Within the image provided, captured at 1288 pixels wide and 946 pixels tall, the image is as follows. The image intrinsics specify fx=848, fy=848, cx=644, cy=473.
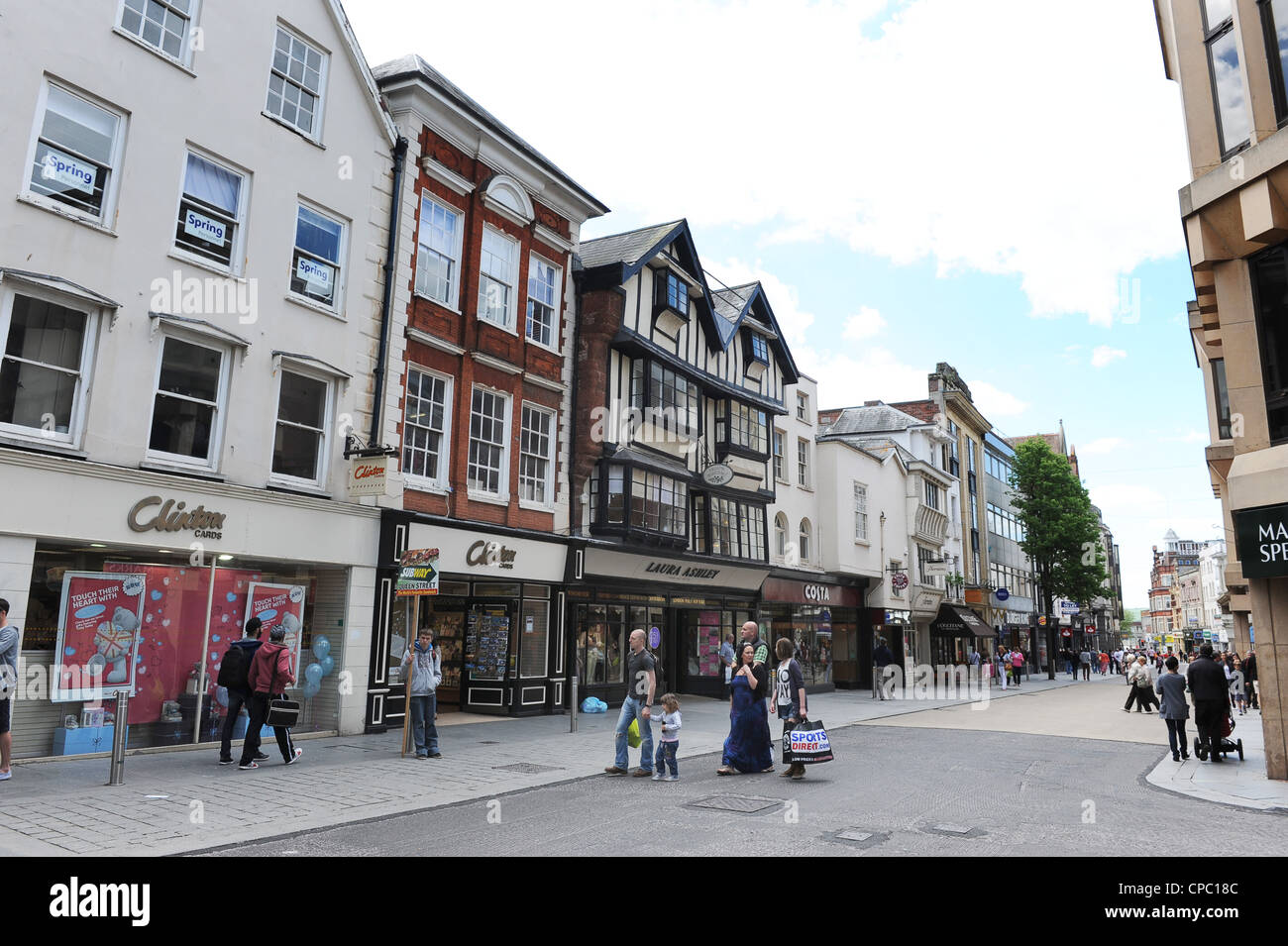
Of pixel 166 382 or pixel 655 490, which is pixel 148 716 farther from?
pixel 655 490

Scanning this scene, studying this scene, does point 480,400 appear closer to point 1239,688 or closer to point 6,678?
point 6,678

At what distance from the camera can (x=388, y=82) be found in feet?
53.9

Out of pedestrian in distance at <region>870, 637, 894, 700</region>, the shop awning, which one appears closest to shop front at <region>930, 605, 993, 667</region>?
the shop awning

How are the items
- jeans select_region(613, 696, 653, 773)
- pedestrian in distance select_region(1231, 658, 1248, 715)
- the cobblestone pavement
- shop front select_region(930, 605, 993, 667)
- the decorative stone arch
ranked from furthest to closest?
shop front select_region(930, 605, 993, 667)
pedestrian in distance select_region(1231, 658, 1248, 715)
the decorative stone arch
jeans select_region(613, 696, 653, 773)
the cobblestone pavement

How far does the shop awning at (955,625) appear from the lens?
4003 centimetres

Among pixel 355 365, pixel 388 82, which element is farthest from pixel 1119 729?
pixel 388 82

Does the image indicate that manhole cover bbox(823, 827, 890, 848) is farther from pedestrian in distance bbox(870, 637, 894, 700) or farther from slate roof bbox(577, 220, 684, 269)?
pedestrian in distance bbox(870, 637, 894, 700)

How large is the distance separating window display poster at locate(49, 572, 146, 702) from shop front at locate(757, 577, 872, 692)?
63.5 ft

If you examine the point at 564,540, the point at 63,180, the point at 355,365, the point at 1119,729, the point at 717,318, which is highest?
the point at 717,318

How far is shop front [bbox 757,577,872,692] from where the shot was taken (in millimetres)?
28844

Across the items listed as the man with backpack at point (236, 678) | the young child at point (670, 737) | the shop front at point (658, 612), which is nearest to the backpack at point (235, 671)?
the man with backpack at point (236, 678)

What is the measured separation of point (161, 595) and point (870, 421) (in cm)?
3773

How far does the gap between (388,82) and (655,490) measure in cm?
1109
